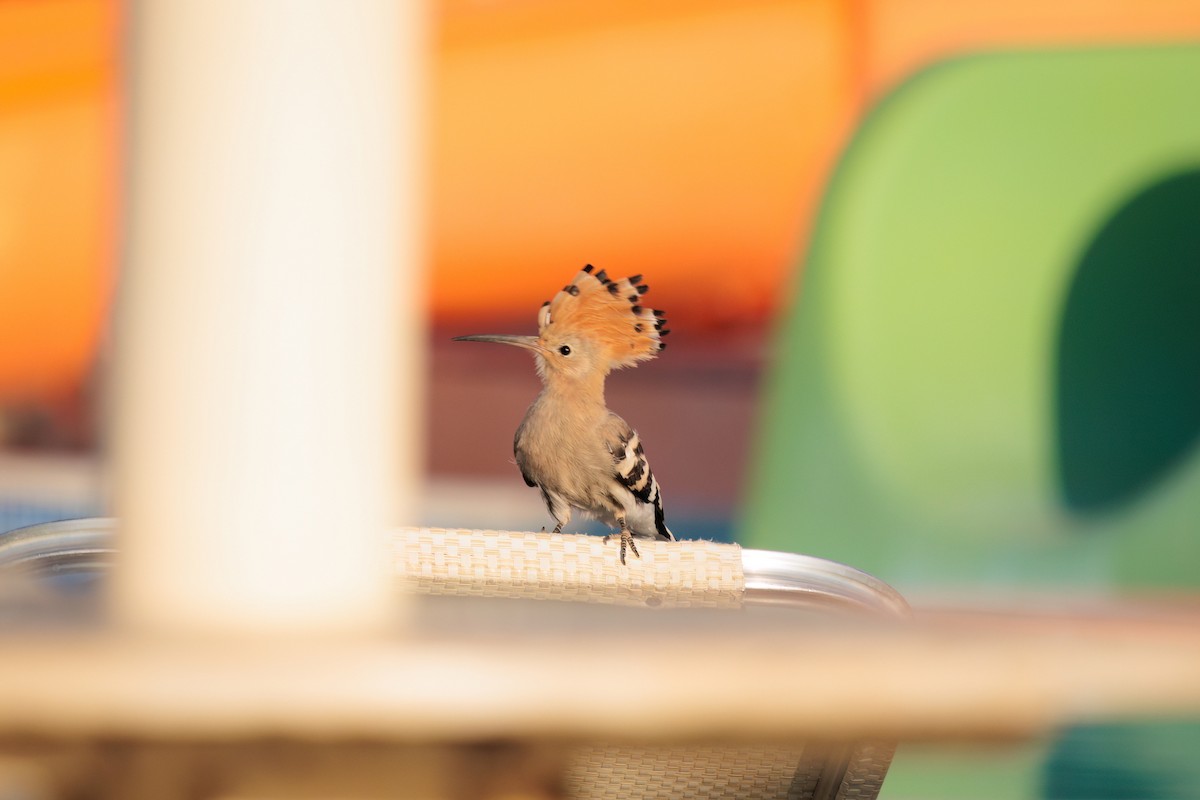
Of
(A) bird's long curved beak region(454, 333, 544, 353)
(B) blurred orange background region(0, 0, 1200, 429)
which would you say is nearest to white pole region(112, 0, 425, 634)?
(A) bird's long curved beak region(454, 333, 544, 353)

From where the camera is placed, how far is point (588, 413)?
63.6 inches

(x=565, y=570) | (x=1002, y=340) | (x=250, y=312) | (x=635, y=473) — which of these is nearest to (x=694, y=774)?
(x=565, y=570)

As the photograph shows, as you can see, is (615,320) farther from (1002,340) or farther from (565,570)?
(1002,340)

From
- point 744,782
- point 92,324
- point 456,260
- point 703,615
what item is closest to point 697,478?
point 456,260

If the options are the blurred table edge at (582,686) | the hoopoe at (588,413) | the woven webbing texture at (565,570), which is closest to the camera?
the blurred table edge at (582,686)

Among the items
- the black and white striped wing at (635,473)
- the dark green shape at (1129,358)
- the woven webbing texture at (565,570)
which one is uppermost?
the dark green shape at (1129,358)

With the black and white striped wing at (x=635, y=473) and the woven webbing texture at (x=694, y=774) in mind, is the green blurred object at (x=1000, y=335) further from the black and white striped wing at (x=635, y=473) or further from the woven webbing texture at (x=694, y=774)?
the woven webbing texture at (x=694, y=774)

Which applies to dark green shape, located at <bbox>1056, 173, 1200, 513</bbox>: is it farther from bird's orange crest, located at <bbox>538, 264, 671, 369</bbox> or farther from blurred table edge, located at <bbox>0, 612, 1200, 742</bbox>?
blurred table edge, located at <bbox>0, 612, 1200, 742</bbox>

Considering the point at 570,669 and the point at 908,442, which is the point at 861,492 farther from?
the point at 570,669

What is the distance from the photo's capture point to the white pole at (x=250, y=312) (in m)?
0.40

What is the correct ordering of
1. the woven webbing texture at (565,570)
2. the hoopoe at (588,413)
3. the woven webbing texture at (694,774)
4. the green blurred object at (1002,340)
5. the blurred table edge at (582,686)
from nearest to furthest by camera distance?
the blurred table edge at (582,686), the woven webbing texture at (694,774), the woven webbing texture at (565,570), the hoopoe at (588,413), the green blurred object at (1002,340)

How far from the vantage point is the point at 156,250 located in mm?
409

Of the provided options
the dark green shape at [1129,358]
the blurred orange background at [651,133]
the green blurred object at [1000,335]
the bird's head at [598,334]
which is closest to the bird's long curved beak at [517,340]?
the bird's head at [598,334]

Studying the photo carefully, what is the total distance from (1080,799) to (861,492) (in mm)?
780
